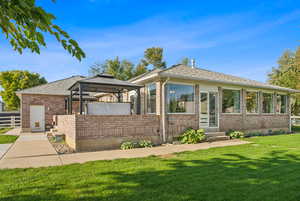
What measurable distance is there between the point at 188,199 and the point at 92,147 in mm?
5141

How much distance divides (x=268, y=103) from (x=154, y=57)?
72.2 feet

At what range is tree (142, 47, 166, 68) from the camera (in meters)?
32.5

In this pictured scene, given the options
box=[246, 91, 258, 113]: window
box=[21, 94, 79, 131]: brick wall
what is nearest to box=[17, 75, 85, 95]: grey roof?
box=[21, 94, 79, 131]: brick wall

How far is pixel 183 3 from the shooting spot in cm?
945

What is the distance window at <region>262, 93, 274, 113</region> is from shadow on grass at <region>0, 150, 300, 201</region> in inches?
355

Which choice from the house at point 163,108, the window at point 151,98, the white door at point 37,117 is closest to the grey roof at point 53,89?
the house at point 163,108

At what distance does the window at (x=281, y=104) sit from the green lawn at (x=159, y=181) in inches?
401

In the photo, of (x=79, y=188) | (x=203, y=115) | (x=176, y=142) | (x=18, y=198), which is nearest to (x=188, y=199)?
(x=79, y=188)

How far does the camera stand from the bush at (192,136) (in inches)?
353

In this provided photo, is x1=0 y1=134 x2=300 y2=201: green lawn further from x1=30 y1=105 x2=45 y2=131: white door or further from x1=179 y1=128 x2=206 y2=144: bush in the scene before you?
x1=30 y1=105 x2=45 y2=131: white door

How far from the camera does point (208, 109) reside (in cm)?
1045

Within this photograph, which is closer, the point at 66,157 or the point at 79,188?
the point at 79,188

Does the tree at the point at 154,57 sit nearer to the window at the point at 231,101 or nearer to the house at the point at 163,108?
the house at the point at 163,108

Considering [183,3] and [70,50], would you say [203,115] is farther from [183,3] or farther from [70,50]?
[70,50]
